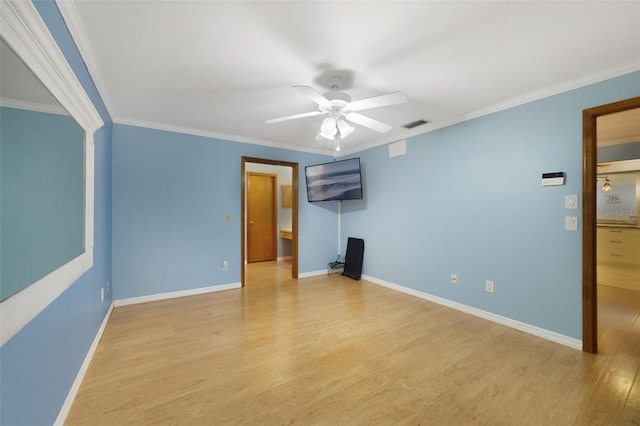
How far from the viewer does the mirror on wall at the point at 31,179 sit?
2.85 ft

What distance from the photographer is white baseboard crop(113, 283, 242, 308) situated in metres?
3.22

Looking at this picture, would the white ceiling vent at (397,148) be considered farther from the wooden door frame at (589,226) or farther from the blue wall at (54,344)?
the blue wall at (54,344)

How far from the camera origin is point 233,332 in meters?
2.54

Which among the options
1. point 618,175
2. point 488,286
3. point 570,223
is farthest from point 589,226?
point 618,175

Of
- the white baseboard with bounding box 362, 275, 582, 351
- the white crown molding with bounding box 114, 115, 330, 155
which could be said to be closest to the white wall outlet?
the white baseboard with bounding box 362, 275, 582, 351

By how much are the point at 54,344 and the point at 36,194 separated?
0.84 m

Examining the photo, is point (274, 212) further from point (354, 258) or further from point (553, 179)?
point (553, 179)

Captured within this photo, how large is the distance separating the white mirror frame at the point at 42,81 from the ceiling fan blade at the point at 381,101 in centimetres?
178

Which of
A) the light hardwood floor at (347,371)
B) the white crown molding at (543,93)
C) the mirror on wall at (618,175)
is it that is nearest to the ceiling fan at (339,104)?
the white crown molding at (543,93)

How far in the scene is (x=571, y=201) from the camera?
2287 millimetres

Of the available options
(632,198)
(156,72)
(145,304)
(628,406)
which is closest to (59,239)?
(156,72)

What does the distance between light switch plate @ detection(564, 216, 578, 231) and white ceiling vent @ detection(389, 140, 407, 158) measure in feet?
6.67

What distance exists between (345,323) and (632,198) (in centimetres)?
580

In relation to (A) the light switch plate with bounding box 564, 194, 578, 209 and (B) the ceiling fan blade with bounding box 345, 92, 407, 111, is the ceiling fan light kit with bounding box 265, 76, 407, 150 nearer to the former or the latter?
(B) the ceiling fan blade with bounding box 345, 92, 407, 111
